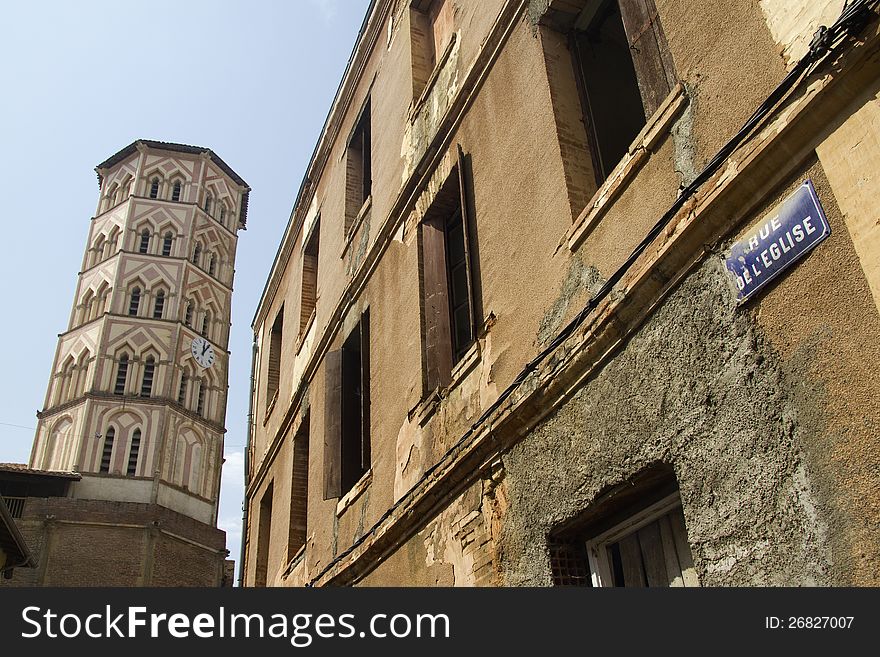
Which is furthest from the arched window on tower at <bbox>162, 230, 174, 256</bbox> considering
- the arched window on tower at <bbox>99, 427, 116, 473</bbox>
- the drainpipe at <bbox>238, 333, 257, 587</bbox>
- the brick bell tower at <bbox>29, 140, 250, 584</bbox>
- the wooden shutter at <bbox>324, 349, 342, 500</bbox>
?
the wooden shutter at <bbox>324, 349, 342, 500</bbox>

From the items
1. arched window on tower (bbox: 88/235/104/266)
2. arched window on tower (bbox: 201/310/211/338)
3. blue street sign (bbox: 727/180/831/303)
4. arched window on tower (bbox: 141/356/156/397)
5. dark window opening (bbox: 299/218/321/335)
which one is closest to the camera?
blue street sign (bbox: 727/180/831/303)

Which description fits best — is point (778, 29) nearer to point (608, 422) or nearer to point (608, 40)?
point (608, 422)

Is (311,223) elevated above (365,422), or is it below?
above

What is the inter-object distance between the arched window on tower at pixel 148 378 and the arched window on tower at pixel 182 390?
1270mm

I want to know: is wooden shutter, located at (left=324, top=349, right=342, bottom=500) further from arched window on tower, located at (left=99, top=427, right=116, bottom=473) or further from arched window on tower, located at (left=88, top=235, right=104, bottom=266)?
arched window on tower, located at (left=88, top=235, right=104, bottom=266)

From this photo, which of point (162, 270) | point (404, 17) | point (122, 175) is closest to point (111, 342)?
point (162, 270)

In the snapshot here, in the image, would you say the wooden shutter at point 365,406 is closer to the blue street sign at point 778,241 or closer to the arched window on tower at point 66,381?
the blue street sign at point 778,241

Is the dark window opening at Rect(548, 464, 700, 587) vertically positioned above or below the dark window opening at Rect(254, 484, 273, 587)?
below

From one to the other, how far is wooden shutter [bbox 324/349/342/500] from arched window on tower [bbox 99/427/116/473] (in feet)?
93.9

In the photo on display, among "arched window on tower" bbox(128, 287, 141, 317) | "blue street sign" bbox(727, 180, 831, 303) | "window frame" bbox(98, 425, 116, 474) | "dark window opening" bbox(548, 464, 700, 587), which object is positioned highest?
"arched window on tower" bbox(128, 287, 141, 317)

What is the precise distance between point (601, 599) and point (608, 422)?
4.07 ft

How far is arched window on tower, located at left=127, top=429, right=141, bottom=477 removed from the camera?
34250mm

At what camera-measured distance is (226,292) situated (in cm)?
4234

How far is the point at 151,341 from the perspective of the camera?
37406 mm
